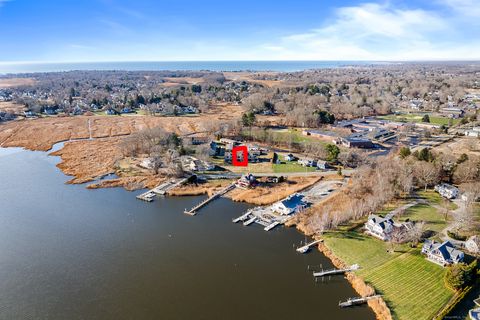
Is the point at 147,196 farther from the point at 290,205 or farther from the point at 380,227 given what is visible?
the point at 380,227

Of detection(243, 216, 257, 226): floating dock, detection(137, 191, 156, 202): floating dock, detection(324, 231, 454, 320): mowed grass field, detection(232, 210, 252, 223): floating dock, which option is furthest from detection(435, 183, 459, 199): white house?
detection(137, 191, 156, 202): floating dock

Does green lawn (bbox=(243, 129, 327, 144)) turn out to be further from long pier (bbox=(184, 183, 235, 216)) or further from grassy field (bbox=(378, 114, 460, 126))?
grassy field (bbox=(378, 114, 460, 126))

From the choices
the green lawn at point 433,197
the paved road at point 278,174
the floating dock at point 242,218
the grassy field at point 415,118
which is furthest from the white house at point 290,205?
the grassy field at point 415,118

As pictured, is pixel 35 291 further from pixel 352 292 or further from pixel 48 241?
pixel 352 292

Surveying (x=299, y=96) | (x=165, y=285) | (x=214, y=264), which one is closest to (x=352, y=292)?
(x=214, y=264)

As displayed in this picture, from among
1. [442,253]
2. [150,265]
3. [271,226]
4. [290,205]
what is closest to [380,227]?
[442,253]
